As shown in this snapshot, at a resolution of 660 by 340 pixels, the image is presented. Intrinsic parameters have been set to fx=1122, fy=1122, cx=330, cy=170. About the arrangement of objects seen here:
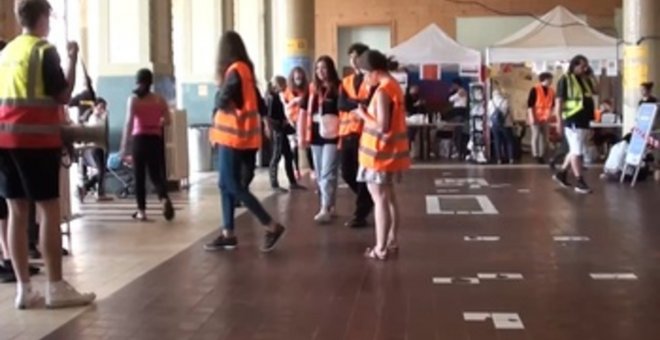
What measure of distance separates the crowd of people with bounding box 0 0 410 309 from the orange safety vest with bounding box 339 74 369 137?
0.04 feet

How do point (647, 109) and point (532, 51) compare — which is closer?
point (647, 109)

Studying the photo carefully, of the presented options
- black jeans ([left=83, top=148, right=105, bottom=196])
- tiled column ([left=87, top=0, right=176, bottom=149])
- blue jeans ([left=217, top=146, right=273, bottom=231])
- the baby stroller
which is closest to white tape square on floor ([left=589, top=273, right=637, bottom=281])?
blue jeans ([left=217, top=146, right=273, bottom=231])

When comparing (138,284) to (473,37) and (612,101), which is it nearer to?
(612,101)

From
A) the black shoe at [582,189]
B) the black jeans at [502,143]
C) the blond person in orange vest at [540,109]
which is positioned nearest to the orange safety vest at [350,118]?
the black shoe at [582,189]

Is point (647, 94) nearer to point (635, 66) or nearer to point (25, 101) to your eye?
point (635, 66)

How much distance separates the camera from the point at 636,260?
802 cm

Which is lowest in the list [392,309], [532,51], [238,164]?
[392,309]

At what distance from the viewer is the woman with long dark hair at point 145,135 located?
1099cm

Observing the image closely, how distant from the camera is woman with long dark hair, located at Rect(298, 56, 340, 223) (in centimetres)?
1042

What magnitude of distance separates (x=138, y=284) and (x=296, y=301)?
4.16 feet

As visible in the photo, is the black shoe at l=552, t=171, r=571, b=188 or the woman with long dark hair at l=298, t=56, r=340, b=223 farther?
the black shoe at l=552, t=171, r=571, b=188

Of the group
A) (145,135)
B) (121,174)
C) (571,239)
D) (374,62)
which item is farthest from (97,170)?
(571,239)

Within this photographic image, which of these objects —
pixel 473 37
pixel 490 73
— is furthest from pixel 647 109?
pixel 473 37

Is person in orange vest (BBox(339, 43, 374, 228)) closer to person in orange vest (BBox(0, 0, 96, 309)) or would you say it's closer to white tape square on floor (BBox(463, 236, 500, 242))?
white tape square on floor (BBox(463, 236, 500, 242))
